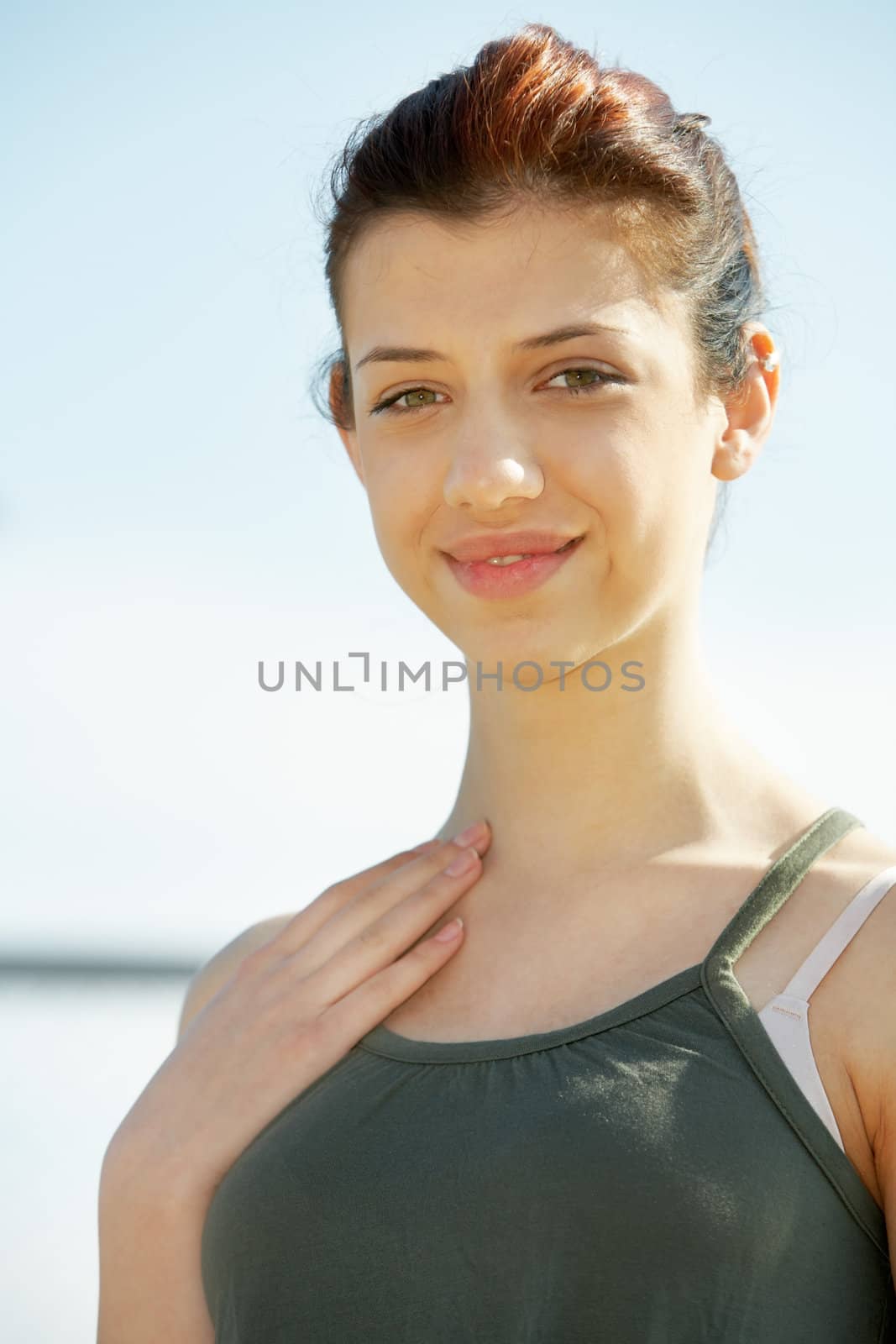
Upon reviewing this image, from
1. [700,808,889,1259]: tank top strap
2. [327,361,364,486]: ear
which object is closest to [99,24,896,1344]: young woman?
[700,808,889,1259]: tank top strap

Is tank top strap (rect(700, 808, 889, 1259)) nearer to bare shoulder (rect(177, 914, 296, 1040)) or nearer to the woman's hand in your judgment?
the woman's hand

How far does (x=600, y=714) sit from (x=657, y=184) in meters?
0.61

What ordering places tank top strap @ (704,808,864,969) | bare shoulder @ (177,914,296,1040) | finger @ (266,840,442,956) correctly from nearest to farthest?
tank top strap @ (704,808,864,969) → finger @ (266,840,442,956) → bare shoulder @ (177,914,296,1040)

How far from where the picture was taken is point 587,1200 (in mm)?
1251

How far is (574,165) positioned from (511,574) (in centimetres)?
46

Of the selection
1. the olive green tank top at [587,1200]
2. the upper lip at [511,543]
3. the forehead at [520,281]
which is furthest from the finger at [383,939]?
→ the forehead at [520,281]

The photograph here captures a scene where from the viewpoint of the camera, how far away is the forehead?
4.84 feet

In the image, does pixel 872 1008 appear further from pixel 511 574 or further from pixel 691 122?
pixel 691 122

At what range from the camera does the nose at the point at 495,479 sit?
1451 mm

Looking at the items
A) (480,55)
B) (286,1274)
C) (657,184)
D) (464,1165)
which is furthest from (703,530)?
(286,1274)

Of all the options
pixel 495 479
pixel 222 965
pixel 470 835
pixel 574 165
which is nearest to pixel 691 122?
pixel 574 165

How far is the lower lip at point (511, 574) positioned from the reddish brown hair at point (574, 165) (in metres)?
0.27

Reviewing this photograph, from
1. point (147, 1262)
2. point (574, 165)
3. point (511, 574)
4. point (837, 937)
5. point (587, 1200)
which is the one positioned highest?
point (574, 165)

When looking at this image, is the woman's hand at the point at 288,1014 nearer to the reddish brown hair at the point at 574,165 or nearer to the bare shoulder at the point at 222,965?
the bare shoulder at the point at 222,965
